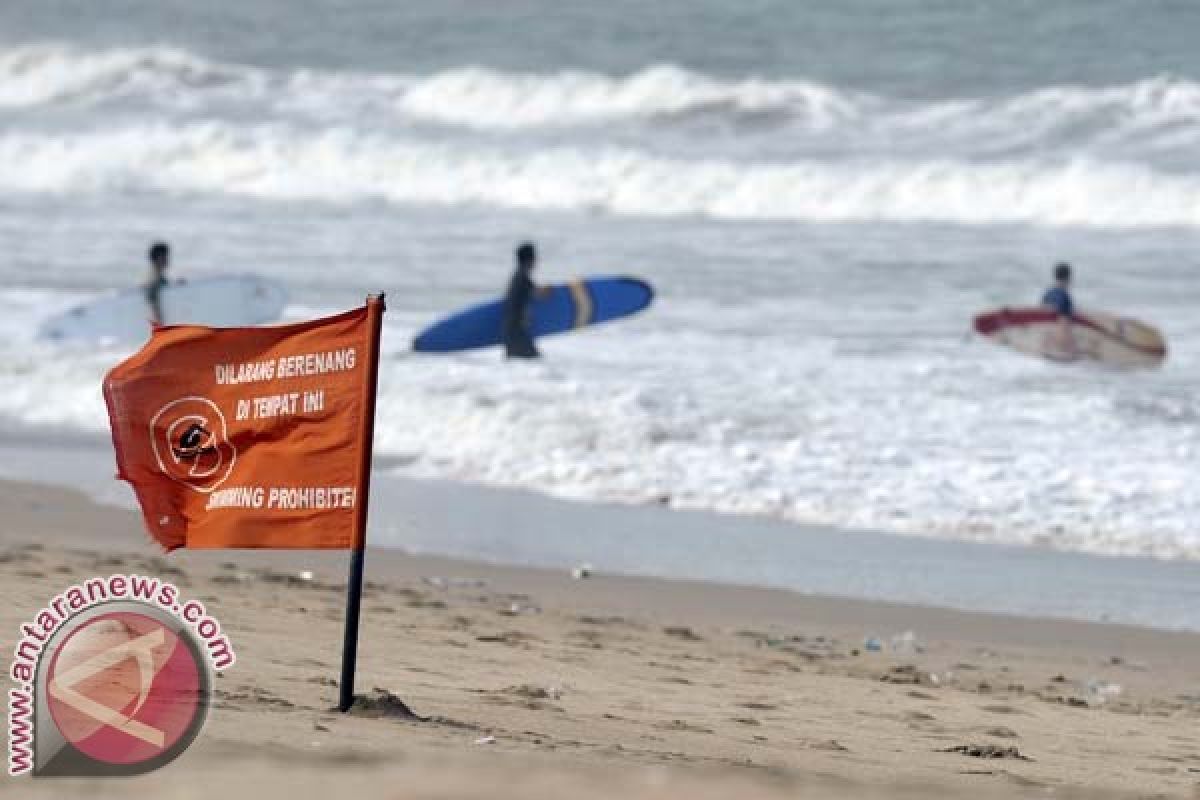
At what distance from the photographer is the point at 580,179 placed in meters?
31.5

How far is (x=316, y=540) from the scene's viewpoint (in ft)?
17.8

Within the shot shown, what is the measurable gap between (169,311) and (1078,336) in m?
7.77

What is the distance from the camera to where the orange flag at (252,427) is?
17.7 feet

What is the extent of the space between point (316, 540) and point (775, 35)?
34.3 metres

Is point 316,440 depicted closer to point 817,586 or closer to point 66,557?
point 66,557

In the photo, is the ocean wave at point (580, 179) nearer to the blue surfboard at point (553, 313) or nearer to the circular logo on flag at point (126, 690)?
the blue surfboard at point (553, 313)

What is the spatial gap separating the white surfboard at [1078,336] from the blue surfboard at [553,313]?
3190 mm

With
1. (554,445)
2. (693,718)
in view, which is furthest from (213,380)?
(554,445)

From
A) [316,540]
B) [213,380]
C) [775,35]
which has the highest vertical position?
[775,35]

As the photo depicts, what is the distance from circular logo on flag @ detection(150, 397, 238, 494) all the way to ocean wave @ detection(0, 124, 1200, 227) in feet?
72.7

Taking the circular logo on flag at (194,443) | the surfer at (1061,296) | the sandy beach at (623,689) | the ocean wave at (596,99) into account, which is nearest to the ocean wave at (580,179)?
the ocean wave at (596,99)

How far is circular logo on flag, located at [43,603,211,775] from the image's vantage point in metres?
4.54

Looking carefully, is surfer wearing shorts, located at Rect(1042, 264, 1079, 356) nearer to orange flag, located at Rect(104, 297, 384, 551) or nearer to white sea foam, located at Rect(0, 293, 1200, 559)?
white sea foam, located at Rect(0, 293, 1200, 559)

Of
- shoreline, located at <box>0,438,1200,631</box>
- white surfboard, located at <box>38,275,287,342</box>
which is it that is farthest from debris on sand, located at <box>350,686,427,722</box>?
white surfboard, located at <box>38,275,287,342</box>
